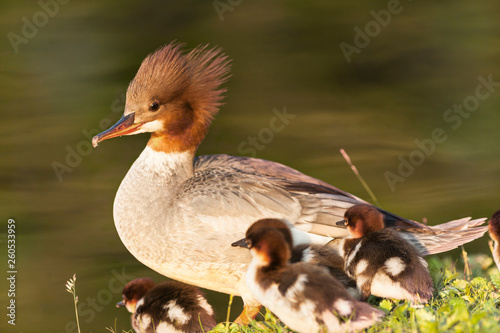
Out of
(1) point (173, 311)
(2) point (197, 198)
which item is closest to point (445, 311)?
(1) point (173, 311)

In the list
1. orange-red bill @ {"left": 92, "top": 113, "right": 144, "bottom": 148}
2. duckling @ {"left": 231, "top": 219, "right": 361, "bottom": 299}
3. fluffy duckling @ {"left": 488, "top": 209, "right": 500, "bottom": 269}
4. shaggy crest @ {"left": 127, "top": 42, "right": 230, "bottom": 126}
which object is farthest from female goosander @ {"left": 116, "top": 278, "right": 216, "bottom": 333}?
fluffy duckling @ {"left": 488, "top": 209, "right": 500, "bottom": 269}

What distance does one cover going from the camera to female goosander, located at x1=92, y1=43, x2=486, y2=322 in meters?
4.53

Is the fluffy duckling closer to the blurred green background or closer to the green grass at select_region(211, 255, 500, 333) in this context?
the green grass at select_region(211, 255, 500, 333)

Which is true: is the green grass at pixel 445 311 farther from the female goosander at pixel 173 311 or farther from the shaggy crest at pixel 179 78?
the shaggy crest at pixel 179 78

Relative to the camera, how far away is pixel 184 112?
5.07m

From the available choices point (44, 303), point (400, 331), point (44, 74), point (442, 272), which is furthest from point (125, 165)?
point (400, 331)

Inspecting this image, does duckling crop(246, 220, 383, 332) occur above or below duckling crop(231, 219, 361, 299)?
above

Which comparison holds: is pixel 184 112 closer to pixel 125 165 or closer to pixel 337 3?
pixel 125 165

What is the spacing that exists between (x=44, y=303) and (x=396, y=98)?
22.0 feet

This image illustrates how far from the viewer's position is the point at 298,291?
3520mm

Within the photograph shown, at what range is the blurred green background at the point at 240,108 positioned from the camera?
8.08 m

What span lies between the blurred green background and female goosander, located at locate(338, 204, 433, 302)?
304 cm

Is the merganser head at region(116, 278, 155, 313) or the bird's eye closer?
the merganser head at region(116, 278, 155, 313)

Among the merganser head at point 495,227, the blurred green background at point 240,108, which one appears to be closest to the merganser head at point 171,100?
the merganser head at point 495,227
